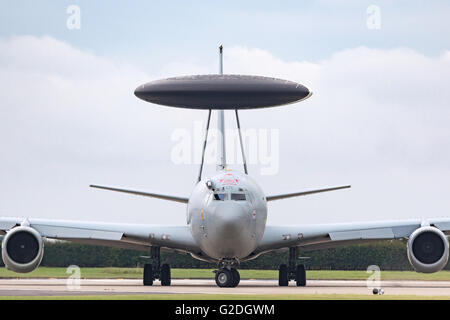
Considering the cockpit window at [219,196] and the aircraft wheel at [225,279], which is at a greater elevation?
the cockpit window at [219,196]

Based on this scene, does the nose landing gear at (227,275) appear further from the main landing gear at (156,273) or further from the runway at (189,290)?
the main landing gear at (156,273)

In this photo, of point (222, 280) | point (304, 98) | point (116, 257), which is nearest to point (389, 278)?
point (304, 98)

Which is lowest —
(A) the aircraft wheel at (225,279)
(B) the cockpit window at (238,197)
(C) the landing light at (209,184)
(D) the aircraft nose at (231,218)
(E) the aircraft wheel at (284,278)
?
(A) the aircraft wheel at (225,279)

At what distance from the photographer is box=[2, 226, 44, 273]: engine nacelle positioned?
24859 millimetres

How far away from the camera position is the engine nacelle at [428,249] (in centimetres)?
2477

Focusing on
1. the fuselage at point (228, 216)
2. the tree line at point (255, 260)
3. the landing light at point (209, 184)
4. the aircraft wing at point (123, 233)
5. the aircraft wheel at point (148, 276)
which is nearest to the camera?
the fuselage at point (228, 216)

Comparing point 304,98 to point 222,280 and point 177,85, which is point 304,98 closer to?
point 177,85

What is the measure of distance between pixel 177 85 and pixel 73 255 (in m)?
12.9

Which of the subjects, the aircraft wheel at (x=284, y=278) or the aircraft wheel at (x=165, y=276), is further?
the aircraft wheel at (x=284, y=278)

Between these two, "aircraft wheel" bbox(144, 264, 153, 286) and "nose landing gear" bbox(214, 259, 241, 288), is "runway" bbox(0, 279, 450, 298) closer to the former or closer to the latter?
"nose landing gear" bbox(214, 259, 241, 288)

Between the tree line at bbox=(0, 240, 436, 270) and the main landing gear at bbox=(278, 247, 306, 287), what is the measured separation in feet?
27.0

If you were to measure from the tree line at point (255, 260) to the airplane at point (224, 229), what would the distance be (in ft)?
27.0

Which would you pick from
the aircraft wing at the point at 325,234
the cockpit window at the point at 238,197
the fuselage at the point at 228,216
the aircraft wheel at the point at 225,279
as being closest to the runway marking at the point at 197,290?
the aircraft wheel at the point at 225,279
